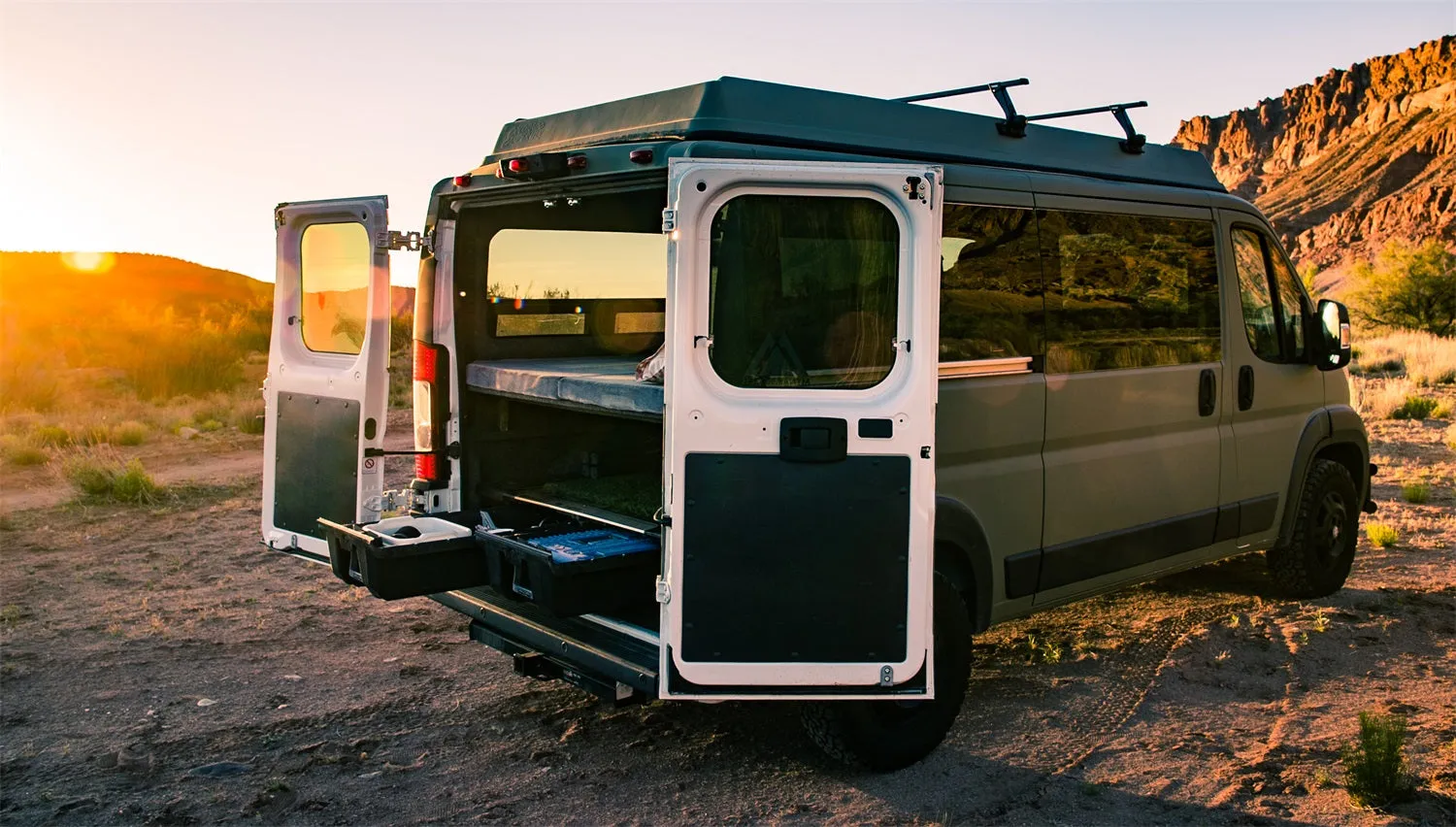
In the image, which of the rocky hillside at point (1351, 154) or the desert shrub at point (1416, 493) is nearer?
the desert shrub at point (1416, 493)

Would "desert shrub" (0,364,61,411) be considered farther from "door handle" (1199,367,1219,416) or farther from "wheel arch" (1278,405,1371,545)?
"wheel arch" (1278,405,1371,545)

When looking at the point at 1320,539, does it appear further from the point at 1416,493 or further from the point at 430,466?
the point at 430,466

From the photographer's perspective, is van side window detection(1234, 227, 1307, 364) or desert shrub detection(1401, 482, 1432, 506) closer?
van side window detection(1234, 227, 1307, 364)

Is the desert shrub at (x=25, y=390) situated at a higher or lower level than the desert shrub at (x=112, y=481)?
higher

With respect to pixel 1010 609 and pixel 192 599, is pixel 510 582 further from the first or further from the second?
pixel 192 599

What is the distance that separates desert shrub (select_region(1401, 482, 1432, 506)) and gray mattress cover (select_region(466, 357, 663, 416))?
7026mm

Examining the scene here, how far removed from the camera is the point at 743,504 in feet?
12.4

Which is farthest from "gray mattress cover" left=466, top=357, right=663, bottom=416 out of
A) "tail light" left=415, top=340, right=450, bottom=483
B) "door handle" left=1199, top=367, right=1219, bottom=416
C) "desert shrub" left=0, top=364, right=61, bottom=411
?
"desert shrub" left=0, top=364, right=61, bottom=411

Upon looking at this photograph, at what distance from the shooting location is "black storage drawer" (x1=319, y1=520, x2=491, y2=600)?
4.20 m

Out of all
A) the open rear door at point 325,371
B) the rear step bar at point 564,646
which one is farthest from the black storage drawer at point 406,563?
the open rear door at point 325,371

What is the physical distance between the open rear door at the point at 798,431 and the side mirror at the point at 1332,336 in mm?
3516

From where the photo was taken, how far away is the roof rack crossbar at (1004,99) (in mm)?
5160

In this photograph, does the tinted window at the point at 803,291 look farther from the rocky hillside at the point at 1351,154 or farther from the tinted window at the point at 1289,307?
the rocky hillside at the point at 1351,154

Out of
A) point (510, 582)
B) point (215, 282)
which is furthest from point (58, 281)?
point (510, 582)
